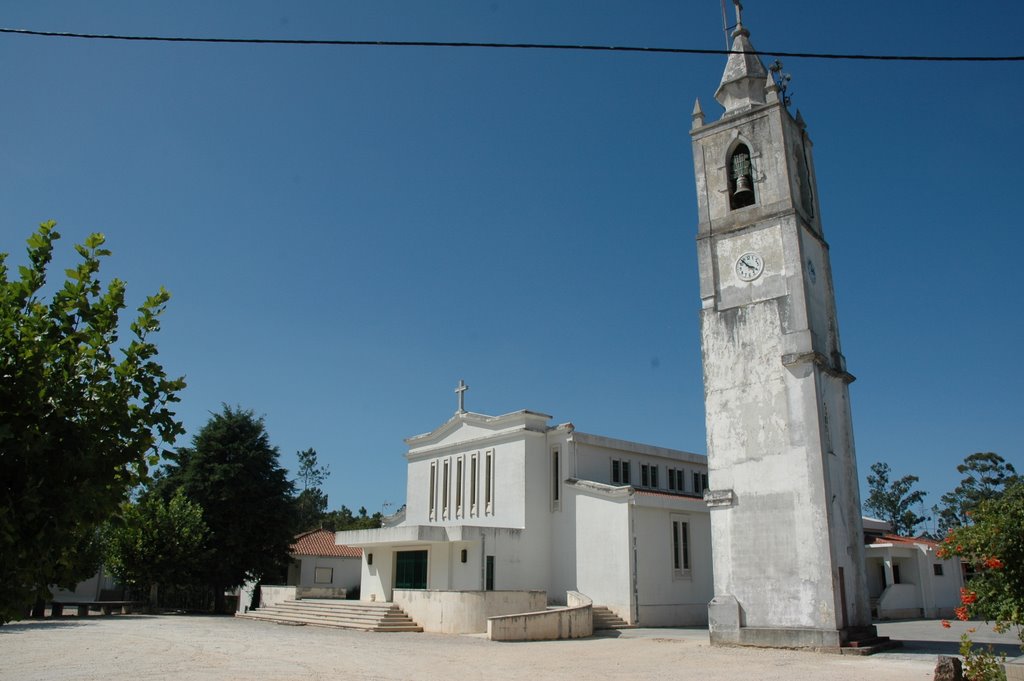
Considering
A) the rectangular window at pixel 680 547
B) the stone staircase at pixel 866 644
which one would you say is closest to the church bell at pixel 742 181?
the stone staircase at pixel 866 644

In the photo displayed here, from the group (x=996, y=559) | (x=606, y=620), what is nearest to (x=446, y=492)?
(x=606, y=620)

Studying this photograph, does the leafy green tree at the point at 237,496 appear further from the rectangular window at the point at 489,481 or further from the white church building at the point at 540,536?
the rectangular window at the point at 489,481

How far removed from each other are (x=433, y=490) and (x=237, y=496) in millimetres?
10333

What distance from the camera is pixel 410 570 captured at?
33500 millimetres

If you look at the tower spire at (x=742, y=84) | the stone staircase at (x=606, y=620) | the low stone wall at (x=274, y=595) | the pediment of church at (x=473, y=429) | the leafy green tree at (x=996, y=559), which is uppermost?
the tower spire at (x=742, y=84)

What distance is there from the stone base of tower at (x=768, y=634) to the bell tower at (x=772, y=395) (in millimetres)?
28

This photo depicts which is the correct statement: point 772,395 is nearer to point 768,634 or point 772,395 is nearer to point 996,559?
point 768,634

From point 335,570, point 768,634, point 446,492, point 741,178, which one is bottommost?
point 768,634

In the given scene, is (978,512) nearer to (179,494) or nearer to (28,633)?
(28,633)

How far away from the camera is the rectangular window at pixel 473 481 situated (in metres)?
35.3

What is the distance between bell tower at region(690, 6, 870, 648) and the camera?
66.9 ft

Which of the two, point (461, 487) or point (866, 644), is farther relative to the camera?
point (461, 487)

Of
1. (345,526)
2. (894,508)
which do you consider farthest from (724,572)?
(894,508)

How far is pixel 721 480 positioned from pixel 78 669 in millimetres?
16678
